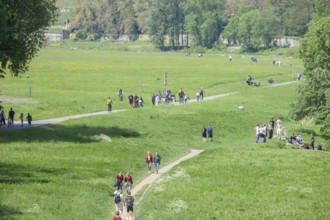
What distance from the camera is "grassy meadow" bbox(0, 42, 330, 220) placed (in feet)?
144

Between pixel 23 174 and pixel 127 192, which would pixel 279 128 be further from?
pixel 23 174

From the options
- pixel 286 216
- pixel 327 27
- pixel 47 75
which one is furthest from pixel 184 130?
pixel 47 75

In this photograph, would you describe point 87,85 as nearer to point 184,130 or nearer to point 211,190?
point 184,130

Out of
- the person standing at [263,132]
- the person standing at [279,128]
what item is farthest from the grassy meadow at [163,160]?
the person standing at [279,128]

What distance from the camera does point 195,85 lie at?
11531cm

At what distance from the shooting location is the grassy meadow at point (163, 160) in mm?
43781

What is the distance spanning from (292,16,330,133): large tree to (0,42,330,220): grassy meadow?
2.32 meters

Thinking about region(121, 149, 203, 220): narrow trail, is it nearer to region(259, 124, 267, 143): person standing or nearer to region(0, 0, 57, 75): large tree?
region(259, 124, 267, 143): person standing

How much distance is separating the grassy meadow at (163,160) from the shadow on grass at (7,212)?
0.18 feet

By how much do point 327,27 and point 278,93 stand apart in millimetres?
21977

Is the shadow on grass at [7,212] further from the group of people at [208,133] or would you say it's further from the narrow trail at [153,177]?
the group of people at [208,133]

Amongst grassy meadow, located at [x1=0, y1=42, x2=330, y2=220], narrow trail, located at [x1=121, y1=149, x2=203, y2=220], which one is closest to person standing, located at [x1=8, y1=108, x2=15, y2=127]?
grassy meadow, located at [x1=0, y1=42, x2=330, y2=220]

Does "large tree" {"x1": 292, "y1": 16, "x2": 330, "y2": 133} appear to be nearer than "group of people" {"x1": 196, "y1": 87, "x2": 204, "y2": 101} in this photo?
Yes

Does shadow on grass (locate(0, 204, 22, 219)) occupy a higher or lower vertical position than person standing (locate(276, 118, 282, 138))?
higher
